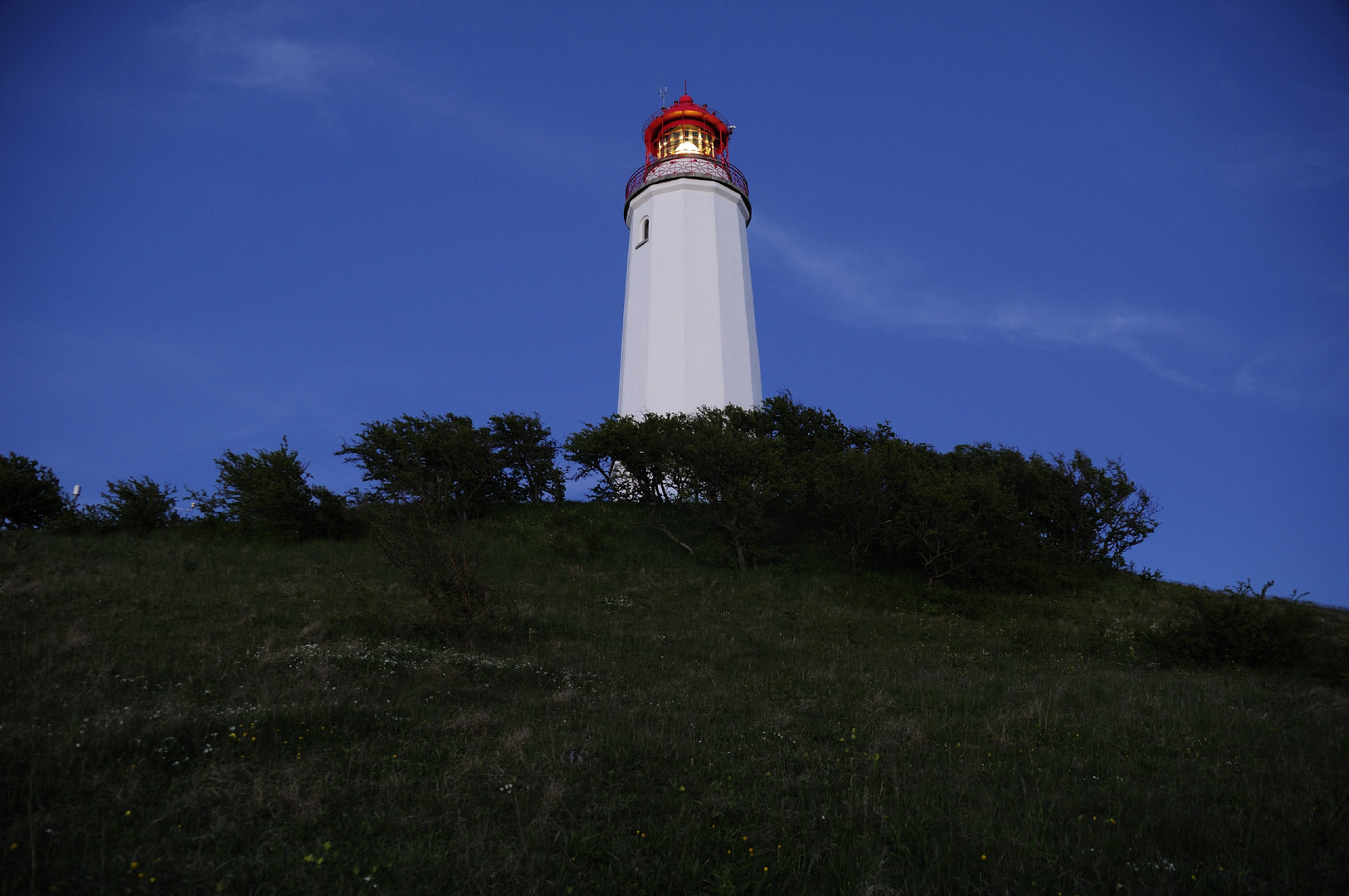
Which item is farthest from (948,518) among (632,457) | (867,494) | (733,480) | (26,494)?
(26,494)

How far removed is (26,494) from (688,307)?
25.3 m

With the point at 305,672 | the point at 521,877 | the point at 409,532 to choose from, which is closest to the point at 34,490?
the point at 409,532

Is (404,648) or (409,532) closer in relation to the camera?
(404,648)

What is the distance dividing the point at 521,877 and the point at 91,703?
5050 millimetres

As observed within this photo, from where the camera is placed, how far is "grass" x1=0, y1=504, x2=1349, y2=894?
4.37 meters

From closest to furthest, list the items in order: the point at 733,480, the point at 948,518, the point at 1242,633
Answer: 1. the point at 1242,633
2. the point at 948,518
3. the point at 733,480

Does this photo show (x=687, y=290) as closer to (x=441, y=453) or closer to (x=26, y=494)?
(x=441, y=453)

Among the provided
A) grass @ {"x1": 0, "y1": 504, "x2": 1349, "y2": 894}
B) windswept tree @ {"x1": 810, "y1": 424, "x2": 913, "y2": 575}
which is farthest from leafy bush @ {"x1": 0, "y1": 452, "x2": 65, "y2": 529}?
windswept tree @ {"x1": 810, "y1": 424, "x2": 913, "y2": 575}

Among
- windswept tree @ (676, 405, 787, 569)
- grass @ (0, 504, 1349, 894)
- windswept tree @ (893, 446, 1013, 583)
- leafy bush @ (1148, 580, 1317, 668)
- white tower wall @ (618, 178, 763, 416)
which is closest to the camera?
grass @ (0, 504, 1349, 894)

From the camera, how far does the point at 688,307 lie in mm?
29922

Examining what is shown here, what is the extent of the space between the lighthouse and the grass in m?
18.0

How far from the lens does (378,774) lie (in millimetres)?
5480

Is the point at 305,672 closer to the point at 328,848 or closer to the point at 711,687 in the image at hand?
the point at 328,848

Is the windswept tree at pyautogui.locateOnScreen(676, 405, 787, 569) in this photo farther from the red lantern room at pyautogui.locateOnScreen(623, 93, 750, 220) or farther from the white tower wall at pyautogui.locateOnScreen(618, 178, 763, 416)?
the red lantern room at pyautogui.locateOnScreen(623, 93, 750, 220)
